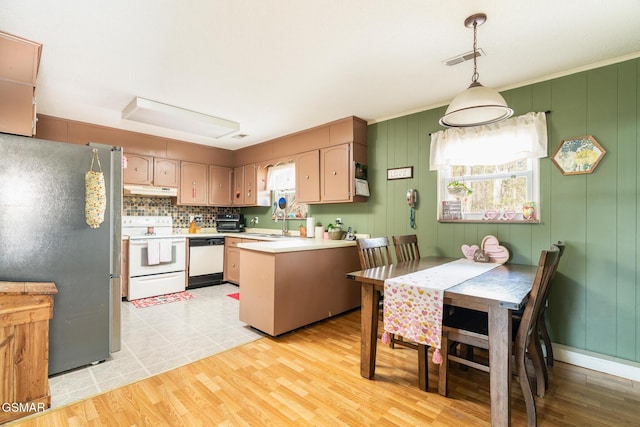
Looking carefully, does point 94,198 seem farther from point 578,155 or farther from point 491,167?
point 578,155

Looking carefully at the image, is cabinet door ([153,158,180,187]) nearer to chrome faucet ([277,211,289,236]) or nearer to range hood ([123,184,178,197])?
range hood ([123,184,178,197])

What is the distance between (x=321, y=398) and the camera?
195 centimetres

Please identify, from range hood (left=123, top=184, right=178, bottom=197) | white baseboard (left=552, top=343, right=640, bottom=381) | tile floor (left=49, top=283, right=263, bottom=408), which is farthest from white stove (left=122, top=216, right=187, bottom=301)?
white baseboard (left=552, top=343, right=640, bottom=381)

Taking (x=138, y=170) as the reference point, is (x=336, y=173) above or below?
below

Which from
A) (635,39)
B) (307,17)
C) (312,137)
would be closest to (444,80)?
(635,39)

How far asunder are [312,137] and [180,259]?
2.65 meters

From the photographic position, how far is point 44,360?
72.0 inches

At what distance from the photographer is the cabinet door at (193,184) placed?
4973 mm

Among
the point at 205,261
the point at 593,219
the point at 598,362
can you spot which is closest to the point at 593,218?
the point at 593,219

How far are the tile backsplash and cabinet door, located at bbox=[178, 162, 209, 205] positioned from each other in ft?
1.00

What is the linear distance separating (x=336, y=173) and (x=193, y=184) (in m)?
2.66

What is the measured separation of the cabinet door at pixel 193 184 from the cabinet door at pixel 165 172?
0.09 meters

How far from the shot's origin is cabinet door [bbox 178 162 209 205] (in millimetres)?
4973

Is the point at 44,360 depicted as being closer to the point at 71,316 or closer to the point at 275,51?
the point at 71,316
